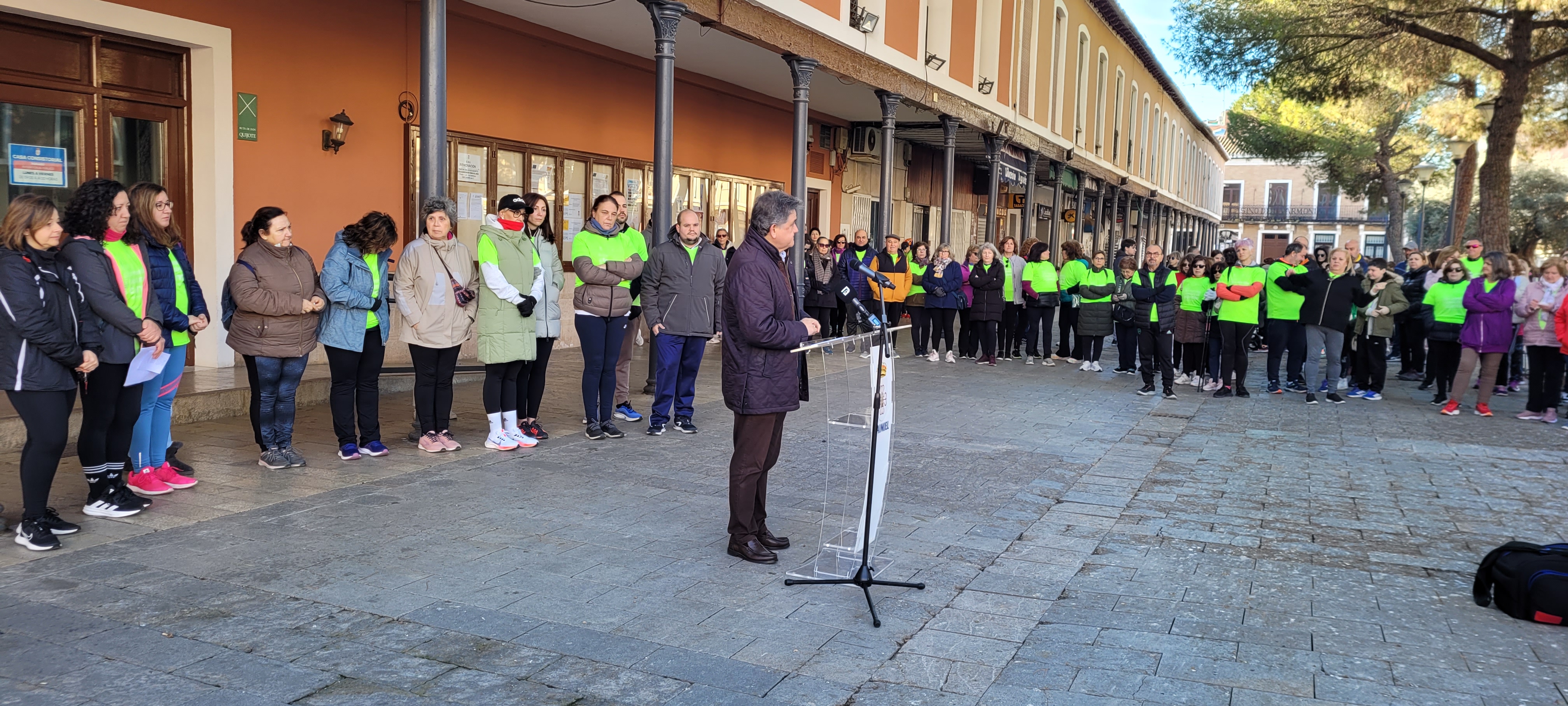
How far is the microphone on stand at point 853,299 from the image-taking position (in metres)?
4.04

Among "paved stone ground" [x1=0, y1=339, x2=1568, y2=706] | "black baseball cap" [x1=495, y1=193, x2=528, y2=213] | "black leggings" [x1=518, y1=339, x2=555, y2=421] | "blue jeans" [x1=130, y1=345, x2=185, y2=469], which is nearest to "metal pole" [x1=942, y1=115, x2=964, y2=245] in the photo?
"paved stone ground" [x1=0, y1=339, x2=1568, y2=706]

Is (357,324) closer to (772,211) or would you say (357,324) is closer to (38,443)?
(38,443)

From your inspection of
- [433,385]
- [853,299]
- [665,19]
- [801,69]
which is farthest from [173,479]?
[801,69]

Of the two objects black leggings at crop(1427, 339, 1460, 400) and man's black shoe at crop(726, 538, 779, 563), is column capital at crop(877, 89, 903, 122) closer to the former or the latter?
black leggings at crop(1427, 339, 1460, 400)

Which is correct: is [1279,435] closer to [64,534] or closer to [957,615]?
[957,615]

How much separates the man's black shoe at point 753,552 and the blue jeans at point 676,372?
3.20 m

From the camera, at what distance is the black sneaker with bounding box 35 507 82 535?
198 inches

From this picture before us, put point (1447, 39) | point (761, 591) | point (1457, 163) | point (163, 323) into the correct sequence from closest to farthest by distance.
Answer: point (761, 591), point (163, 323), point (1447, 39), point (1457, 163)

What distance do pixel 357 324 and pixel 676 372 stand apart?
7.91ft

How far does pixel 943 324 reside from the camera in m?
15.1

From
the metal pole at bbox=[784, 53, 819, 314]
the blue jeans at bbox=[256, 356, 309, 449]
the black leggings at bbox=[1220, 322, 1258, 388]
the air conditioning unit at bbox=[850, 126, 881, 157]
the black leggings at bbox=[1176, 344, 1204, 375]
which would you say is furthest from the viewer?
the air conditioning unit at bbox=[850, 126, 881, 157]

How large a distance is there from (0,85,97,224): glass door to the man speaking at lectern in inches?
233

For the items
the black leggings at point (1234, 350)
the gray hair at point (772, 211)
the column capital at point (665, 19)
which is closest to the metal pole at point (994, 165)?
the black leggings at point (1234, 350)

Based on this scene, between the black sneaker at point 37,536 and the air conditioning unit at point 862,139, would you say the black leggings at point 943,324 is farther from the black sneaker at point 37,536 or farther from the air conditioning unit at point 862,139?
the black sneaker at point 37,536
